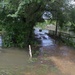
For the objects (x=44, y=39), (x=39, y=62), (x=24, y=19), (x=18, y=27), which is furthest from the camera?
(x=44, y=39)

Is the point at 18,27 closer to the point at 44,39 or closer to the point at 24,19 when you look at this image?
the point at 24,19

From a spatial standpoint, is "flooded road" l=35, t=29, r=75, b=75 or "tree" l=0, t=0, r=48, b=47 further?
"tree" l=0, t=0, r=48, b=47

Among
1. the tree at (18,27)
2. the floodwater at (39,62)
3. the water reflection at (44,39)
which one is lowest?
the floodwater at (39,62)

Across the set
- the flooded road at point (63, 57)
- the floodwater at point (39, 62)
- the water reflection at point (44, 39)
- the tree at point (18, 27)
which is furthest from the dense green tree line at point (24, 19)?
the flooded road at point (63, 57)

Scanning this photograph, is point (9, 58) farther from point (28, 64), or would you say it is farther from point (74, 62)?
point (74, 62)

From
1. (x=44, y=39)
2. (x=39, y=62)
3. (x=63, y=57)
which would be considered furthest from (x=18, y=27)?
(x=39, y=62)

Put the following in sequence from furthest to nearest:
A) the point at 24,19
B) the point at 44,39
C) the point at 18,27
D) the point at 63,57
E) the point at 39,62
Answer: the point at 44,39, the point at 24,19, the point at 18,27, the point at 63,57, the point at 39,62

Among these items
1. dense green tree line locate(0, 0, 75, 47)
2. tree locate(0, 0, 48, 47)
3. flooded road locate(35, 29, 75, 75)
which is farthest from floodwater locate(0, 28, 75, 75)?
dense green tree line locate(0, 0, 75, 47)

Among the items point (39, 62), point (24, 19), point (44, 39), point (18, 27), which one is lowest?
point (39, 62)

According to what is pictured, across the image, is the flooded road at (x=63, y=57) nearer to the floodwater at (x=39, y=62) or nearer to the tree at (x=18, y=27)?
the floodwater at (x=39, y=62)

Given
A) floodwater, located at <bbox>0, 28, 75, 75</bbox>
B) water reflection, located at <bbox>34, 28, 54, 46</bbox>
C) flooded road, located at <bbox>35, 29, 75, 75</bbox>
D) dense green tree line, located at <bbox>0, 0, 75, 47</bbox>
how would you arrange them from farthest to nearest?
1. water reflection, located at <bbox>34, 28, 54, 46</bbox>
2. dense green tree line, located at <bbox>0, 0, 75, 47</bbox>
3. flooded road, located at <bbox>35, 29, 75, 75</bbox>
4. floodwater, located at <bbox>0, 28, 75, 75</bbox>

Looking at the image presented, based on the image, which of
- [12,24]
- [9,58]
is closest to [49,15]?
[12,24]

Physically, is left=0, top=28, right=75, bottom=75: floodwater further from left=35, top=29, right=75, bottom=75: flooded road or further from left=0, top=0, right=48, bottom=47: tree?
left=0, top=0, right=48, bottom=47: tree

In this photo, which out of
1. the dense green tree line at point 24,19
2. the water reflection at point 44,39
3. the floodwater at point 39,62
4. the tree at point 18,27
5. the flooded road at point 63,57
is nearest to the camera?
the floodwater at point 39,62
